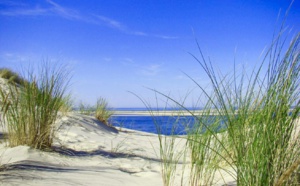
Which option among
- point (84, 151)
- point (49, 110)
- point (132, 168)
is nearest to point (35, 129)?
point (49, 110)

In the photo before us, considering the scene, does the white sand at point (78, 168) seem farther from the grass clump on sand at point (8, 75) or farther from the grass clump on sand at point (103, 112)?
the grass clump on sand at point (8, 75)

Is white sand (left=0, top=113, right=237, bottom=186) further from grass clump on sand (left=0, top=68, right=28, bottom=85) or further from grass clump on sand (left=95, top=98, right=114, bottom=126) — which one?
grass clump on sand (left=0, top=68, right=28, bottom=85)

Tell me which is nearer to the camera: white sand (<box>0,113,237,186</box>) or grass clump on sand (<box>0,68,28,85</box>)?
white sand (<box>0,113,237,186</box>)

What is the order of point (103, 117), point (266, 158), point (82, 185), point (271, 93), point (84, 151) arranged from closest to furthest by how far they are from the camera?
point (266, 158), point (271, 93), point (82, 185), point (84, 151), point (103, 117)

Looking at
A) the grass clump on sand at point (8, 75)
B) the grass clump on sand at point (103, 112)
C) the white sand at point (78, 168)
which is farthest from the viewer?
the grass clump on sand at point (8, 75)

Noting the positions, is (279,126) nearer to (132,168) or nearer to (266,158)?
(266,158)

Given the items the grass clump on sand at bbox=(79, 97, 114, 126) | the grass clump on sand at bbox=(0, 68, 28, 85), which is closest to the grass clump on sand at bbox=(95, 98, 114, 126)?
the grass clump on sand at bbox=(79, 97, 114, 126)

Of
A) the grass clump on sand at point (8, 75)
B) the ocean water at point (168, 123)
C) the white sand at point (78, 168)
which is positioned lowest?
the white sand at point (78, 168)

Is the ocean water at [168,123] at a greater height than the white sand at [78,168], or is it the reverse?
the ocean water at [168,123]

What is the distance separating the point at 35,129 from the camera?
2.88m

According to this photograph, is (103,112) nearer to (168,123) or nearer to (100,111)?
(100,111)

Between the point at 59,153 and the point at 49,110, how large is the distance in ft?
1.45

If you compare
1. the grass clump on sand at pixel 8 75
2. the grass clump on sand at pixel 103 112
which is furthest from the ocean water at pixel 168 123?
the grass clump on sand at pixel 8 75

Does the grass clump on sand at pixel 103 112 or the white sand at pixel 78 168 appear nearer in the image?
the white sand at pixel 78 168
